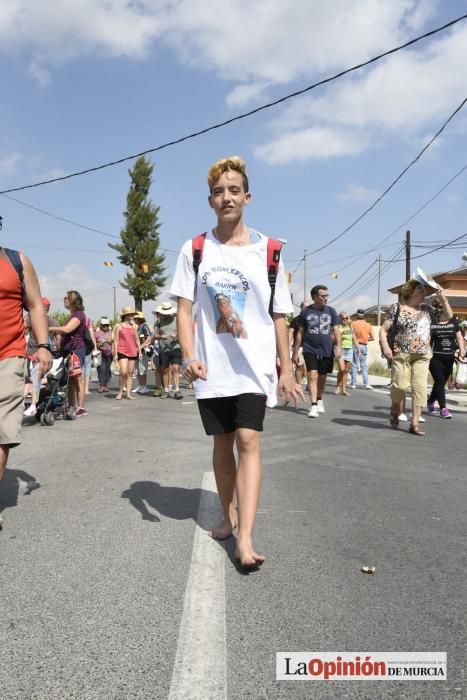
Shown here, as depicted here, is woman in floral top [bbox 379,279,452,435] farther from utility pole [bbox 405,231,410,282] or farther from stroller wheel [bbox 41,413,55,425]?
utility pole [bbox 405,231,410,282]

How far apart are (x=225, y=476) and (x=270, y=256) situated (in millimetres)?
1191

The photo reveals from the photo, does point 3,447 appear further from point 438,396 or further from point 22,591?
point 438,396

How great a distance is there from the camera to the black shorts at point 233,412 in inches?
116

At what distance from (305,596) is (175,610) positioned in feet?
1.80

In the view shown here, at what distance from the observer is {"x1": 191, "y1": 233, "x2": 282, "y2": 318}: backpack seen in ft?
10.0

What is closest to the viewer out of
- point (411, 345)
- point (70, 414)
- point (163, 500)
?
point (163, 500)

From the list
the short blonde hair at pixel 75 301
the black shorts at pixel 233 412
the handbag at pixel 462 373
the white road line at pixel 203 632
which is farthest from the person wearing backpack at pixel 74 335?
the handbag at pixel 462 373

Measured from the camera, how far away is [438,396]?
374 inches

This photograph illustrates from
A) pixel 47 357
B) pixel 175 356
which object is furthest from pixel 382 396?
pixel 47 357

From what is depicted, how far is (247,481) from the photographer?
9.59 feet

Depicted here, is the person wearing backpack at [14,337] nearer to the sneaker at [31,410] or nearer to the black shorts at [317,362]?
the sneaker at [31,410]

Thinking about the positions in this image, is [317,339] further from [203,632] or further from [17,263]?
[203,632]

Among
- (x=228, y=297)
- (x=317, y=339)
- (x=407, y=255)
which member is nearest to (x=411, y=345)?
(x=317, y=339)

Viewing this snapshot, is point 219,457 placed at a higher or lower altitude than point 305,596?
higher
